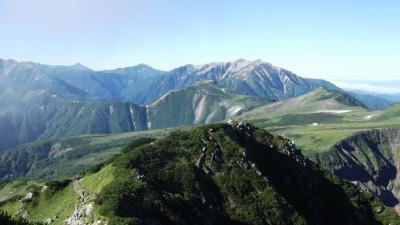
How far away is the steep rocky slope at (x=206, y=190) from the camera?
123500mm

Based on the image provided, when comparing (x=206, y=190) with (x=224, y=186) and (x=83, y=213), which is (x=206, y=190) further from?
(x=83, y=213)

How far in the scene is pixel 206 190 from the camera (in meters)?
149

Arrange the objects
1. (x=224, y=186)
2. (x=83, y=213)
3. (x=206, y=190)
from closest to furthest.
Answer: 1. (x=83, y=213)
2. (x=206, y=190)
3. (x=224, y=186)

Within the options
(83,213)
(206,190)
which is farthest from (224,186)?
(83,213)

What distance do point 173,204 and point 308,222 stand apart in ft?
184

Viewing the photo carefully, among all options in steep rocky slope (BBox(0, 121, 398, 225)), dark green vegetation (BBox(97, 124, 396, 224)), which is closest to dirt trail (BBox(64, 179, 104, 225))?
steep rocky slope (BBox(0, 121, 398, 225))

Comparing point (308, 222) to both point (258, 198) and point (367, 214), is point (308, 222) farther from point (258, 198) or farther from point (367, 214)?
point (367, 214)

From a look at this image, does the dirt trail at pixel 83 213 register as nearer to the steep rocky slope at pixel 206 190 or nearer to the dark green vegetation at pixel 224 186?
the steep rocky slope at pixel 206 190

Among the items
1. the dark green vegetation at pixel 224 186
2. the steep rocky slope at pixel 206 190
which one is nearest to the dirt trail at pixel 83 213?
the steep rocky slope at pixel 206 190

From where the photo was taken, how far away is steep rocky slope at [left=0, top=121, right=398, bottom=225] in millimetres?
123500

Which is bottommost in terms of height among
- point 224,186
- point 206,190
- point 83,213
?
point 206,190

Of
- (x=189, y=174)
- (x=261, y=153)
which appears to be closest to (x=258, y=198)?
(x=189, y=174)

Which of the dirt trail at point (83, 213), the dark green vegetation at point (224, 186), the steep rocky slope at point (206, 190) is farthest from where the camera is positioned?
the dark green vegetation at point (224, 186)

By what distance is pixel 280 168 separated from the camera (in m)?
183
